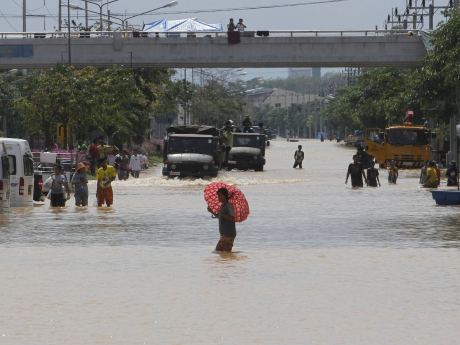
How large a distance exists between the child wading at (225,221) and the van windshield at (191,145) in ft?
121

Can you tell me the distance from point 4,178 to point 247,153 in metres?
40.3

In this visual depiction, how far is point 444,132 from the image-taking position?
90.1m

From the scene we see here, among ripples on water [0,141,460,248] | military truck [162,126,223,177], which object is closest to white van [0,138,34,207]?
ripples on water [0,141,460,248]

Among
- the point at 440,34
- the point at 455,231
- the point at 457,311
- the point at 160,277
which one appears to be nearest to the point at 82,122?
the point at 440,34

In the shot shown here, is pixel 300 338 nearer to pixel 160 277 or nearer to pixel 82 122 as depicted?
pixel 160 277

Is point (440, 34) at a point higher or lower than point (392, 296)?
higher

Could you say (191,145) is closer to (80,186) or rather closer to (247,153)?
(247,153)

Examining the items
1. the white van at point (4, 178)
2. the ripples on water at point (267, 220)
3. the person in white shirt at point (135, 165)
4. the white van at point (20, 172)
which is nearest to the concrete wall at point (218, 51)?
the person in white shirt at point (135, 165)

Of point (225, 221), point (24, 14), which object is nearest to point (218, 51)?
point (24, 14)

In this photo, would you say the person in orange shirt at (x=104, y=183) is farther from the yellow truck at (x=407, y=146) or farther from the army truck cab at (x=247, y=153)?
the yellow truck at (x=407, y=146)

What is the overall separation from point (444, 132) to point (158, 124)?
7845 centimetres

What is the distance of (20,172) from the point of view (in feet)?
130

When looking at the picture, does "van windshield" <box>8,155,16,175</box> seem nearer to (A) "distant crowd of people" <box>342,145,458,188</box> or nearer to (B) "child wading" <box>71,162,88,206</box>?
(B) "child wading" <box>71,162,88,206</box>

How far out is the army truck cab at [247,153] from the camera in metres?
A: 77.1
